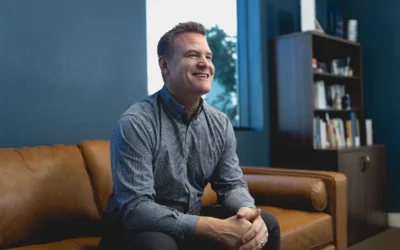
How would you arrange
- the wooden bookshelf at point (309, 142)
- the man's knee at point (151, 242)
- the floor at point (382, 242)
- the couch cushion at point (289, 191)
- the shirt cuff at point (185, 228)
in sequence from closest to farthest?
1. the man's knee at point (151, 242)
2. the shirt cuff at point (185, 228)
3. the couch cushion at point (289, 191)
4. the floor at point (382, 242)
5. the wooden bookshelf at point (309, 142)

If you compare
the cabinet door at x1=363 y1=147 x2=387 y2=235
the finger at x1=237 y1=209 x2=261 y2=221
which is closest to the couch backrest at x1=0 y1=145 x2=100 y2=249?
the finger at x1=237 y1=209 x2=261 y2=221

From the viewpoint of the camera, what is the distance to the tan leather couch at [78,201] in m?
1.61

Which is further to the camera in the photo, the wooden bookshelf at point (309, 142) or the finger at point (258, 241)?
the wooden bookshelf at point (309, 142)

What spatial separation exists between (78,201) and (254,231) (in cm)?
79

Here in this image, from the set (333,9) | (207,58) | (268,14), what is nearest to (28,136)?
(207,58)

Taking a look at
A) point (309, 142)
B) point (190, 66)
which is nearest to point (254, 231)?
point (190, 66)

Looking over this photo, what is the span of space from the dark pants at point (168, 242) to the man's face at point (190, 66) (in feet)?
1.74

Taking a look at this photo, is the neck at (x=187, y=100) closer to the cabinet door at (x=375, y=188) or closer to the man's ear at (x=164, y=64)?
the man's ear at (x=164, y=64)

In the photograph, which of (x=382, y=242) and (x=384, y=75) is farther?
(x=384, y=75)

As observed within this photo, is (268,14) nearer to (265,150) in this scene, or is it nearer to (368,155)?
(265,150)

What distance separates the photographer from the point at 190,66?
5.37 ft

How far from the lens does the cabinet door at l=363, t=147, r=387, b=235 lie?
3340mm

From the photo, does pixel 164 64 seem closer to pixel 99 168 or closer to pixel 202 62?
pixel 202 62

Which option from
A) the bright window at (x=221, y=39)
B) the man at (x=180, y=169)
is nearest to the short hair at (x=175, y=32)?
the man at (x=180, y=169)
